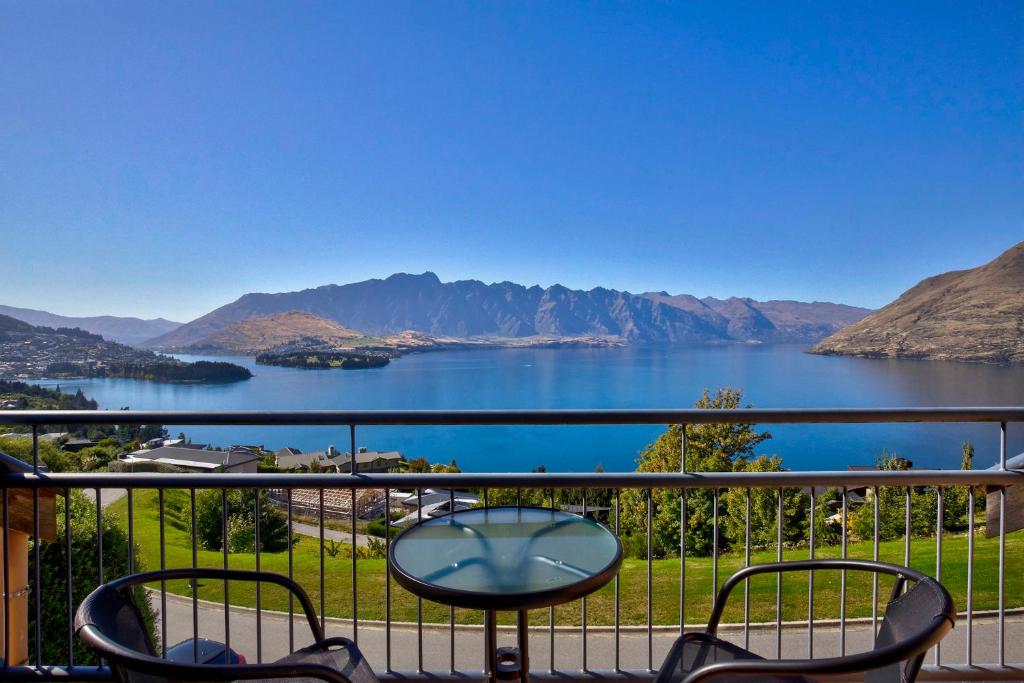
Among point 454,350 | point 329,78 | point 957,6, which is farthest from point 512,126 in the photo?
point 454,350

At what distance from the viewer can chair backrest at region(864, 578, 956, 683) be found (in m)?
1.29

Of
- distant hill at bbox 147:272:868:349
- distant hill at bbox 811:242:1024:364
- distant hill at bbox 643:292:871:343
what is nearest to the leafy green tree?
distant hill at bbox 811:242:1024:364

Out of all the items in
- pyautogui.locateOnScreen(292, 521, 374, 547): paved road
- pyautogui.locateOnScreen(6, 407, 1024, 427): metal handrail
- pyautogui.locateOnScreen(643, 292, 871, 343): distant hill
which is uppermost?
pyautogui.locateOnScreen(643, 292, 871, 343): distant hill

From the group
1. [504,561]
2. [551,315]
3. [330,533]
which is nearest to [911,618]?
[504,561]

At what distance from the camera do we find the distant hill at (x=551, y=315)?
4843 inches

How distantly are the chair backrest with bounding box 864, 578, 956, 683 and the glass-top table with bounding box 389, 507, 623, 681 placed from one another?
Answer: 2.29 feet

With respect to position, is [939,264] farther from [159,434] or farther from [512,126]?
[159,434]

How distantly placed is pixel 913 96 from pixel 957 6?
25.9m

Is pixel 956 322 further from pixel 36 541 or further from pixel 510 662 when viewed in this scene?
pixel 36 541

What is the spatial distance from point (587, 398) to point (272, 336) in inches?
1389

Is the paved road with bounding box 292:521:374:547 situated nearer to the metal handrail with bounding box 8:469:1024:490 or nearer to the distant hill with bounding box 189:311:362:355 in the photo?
the metal handrail with bounding box 8:469:1024:490

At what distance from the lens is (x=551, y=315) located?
17225 cm

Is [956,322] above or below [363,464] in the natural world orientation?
above

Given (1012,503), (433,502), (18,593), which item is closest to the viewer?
(1012,503)
